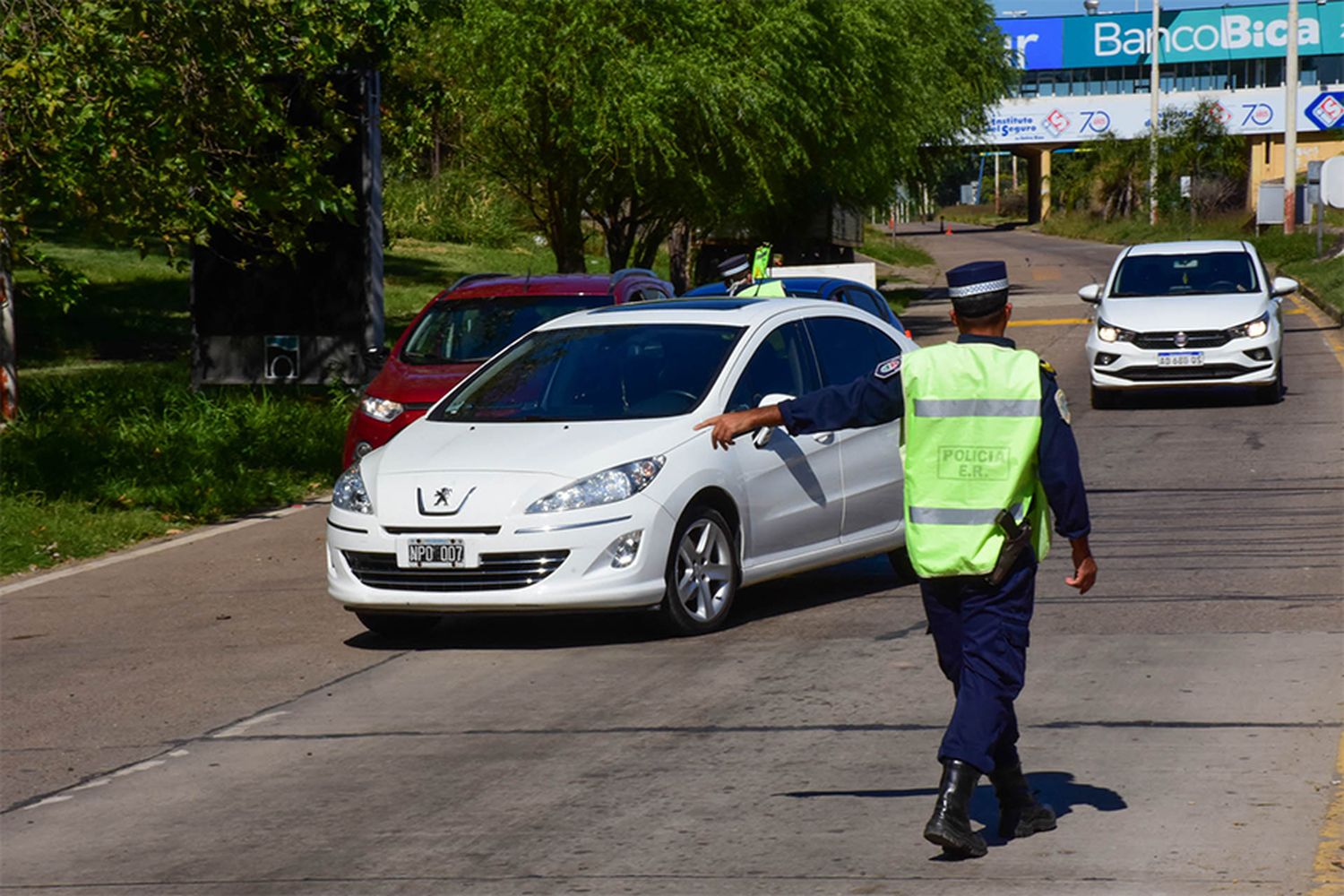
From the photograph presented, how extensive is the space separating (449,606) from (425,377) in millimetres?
5410

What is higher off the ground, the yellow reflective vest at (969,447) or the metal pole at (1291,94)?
the metal pole at (1291,94)

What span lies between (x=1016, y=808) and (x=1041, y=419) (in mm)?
1167

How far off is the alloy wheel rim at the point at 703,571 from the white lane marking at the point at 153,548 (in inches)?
191

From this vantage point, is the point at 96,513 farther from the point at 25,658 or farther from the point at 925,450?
the point at 925,450

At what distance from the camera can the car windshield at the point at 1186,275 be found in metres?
20.9

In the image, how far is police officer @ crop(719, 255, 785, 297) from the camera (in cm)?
1633

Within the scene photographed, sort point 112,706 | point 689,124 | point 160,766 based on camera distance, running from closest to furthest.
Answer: point 160,766 → point 112,706 → point 689,124

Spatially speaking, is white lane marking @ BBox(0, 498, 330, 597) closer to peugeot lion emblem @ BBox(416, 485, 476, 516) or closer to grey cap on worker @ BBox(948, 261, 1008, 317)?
peugeot lion emblem @ BBox(416, 485, 476, 516)

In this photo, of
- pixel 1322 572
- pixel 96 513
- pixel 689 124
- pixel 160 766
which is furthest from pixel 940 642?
pixel 689 124

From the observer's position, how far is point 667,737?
7.56 m

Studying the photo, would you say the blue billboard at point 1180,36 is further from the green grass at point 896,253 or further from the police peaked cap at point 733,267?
the police peaked cap at point 733,267

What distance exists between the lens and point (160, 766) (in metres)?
7.57

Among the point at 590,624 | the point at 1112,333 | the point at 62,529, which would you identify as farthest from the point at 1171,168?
the point at 590,624

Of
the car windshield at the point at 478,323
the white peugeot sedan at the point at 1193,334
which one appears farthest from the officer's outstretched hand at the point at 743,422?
the white peugeot sedan at the point at 1193,334
